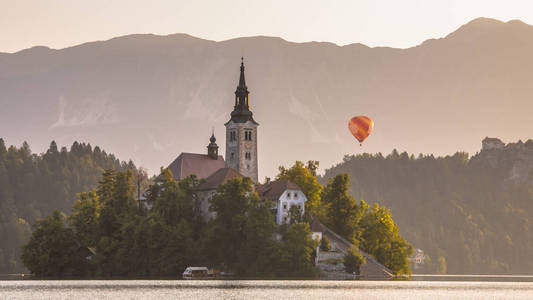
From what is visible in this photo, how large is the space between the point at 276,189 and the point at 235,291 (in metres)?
48.3

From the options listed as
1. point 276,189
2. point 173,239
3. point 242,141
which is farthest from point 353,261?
point 242,141

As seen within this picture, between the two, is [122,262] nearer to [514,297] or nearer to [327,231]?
[327,231]

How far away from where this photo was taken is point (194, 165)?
166m

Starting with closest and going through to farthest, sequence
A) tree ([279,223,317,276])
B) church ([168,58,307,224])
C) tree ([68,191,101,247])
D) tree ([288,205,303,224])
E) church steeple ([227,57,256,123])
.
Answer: tree ([279,223,317,276]) → tree ([68,191,101,247]) → tree ([288,205,303,224]) → church ([168,58,307,224]) → church steeple ([227,57,256,123])

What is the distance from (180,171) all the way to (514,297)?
7829cm

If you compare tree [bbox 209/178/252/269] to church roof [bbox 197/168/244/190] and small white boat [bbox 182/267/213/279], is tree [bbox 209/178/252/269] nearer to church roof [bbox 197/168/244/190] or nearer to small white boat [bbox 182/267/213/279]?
small white boat [bbox 182/267/213/279]

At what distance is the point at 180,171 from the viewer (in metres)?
162

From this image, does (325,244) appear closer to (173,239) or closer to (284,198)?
(284,198)

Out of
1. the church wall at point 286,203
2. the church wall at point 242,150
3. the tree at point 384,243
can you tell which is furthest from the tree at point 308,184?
the church wall at point 242,150

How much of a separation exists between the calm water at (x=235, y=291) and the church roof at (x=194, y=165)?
5412cm

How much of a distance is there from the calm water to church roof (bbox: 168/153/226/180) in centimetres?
5412

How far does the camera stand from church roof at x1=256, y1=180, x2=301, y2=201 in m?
Result: 139

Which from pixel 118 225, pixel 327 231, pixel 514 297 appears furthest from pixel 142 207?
pixel 514 297

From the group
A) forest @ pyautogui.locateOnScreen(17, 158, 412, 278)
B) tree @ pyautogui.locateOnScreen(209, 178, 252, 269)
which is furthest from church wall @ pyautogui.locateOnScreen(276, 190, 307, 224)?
tree @ pyautogui.locateOnScreen(209, 178, 252, 269)
